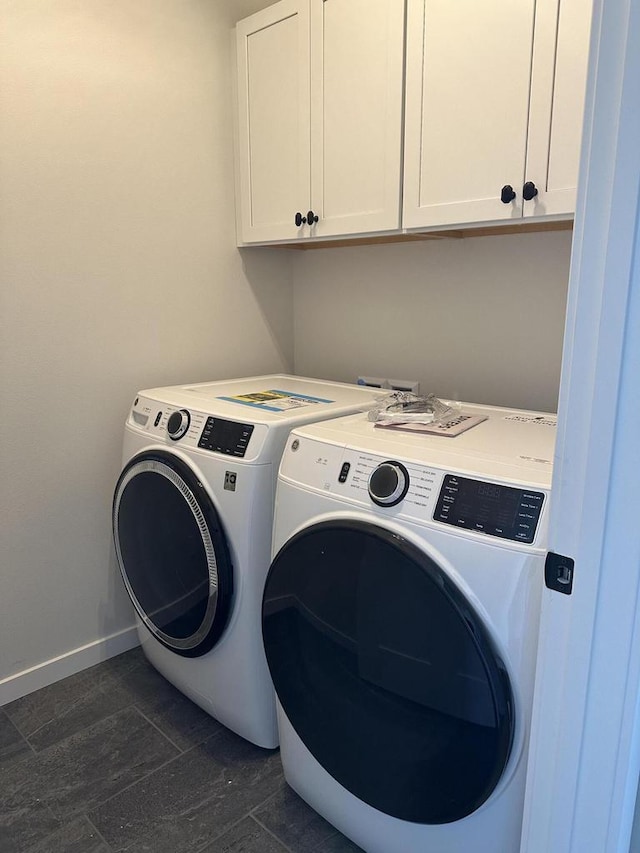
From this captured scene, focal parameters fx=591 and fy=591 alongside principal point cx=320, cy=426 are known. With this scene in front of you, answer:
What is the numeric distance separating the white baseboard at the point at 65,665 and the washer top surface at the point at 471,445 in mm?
1186

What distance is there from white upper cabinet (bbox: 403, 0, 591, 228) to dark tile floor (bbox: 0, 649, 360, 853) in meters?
1.53

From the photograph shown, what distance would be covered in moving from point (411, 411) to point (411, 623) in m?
0.60

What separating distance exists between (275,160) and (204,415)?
3.10 ft

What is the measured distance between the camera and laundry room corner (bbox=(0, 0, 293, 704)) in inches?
66.0

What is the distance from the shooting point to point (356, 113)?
1.68 m

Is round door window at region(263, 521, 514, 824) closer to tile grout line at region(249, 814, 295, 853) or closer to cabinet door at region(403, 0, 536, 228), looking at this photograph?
tile grout line at region(249, 814, 295, 853)

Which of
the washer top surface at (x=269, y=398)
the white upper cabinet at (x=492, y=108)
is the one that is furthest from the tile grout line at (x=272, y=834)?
the white upper cabinet at (x=492, y=108)

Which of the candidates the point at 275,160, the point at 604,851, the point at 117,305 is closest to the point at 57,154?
the point at 117,305

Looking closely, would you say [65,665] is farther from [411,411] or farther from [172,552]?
[411,411]

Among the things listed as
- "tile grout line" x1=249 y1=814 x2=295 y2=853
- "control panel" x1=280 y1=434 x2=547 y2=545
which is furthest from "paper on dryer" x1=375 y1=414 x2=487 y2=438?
"tile grout line" x1=249 y1=814 x2=295 y2=853

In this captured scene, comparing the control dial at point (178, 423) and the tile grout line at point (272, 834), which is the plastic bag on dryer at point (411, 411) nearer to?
the control dial at point (178, 423)

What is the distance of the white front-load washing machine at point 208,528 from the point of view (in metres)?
1.44

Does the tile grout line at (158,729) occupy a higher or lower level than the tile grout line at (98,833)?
higher

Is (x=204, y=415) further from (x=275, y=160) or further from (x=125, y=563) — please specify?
(x=275, y=160)
